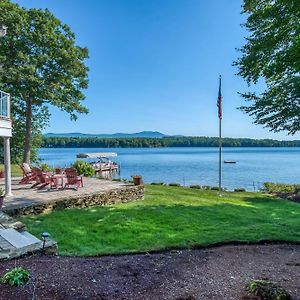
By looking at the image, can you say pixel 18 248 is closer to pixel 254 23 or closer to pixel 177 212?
pixel 177 212

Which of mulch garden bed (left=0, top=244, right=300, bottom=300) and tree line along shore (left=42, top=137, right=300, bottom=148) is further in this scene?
tree line along shore (left=42, top=137, right=300, bottom=148)

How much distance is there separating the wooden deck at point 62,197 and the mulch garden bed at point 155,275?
14.3 feet

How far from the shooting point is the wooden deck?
372 inches

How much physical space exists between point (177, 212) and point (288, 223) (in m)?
3.53

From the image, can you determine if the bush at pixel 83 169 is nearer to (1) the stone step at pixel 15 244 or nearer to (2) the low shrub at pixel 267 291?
(1) the stone step at pixel 15 244

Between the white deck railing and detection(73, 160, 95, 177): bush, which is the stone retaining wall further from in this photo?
detection(73, 160, 95, 177): bush

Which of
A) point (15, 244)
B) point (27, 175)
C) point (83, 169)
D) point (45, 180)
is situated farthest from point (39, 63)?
point (15, 244)

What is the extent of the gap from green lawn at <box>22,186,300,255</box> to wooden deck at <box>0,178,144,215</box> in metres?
0.46

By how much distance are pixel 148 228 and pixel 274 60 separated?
20.7ft

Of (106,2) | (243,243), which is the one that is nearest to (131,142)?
(106,2)

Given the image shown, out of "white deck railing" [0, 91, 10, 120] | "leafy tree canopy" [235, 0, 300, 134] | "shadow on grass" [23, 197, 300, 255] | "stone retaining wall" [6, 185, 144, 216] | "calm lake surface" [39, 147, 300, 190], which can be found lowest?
"calm lake surface" [39, 147, 300, 190]

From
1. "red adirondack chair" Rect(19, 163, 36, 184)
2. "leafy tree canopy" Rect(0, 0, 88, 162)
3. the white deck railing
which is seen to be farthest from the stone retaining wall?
"leafy tree canopy" Rect(0, 0, 88, 162)

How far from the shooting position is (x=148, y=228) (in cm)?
819

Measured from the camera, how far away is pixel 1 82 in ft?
62.5
